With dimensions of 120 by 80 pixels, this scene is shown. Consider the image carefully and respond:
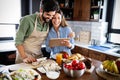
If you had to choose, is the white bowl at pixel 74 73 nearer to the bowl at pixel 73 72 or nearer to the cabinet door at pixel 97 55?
the bowl at pixel 73 72

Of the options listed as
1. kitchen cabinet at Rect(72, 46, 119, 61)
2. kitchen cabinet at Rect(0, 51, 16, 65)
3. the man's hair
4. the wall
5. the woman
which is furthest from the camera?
the wall

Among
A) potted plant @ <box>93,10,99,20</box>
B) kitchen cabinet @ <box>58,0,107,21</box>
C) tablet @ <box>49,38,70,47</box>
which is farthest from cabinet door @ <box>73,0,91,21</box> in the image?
tablet @ <box>49,38,70,47</box>

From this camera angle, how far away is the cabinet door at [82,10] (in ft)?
10.0

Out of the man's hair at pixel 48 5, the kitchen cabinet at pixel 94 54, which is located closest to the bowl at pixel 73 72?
the man's hair at pixel 48 5

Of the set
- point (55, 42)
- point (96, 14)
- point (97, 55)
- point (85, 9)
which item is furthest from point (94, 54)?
point (55, 42)

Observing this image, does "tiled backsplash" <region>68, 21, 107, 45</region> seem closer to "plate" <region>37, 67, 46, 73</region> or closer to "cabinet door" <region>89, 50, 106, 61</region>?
"cabinet door" <region>89, 50, 106, 61</region>

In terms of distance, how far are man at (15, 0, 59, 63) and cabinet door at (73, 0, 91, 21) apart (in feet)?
5.09

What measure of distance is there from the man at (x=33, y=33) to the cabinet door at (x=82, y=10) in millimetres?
1551

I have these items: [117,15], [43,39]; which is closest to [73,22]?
[117,15]

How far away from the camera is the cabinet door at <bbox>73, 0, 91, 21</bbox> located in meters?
3.06

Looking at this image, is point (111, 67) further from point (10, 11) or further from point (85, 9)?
point (10, 11)

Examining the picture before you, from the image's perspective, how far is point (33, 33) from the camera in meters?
1.65

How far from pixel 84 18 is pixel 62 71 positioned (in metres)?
1.97

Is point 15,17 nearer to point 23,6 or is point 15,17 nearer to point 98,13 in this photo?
point 23,6
